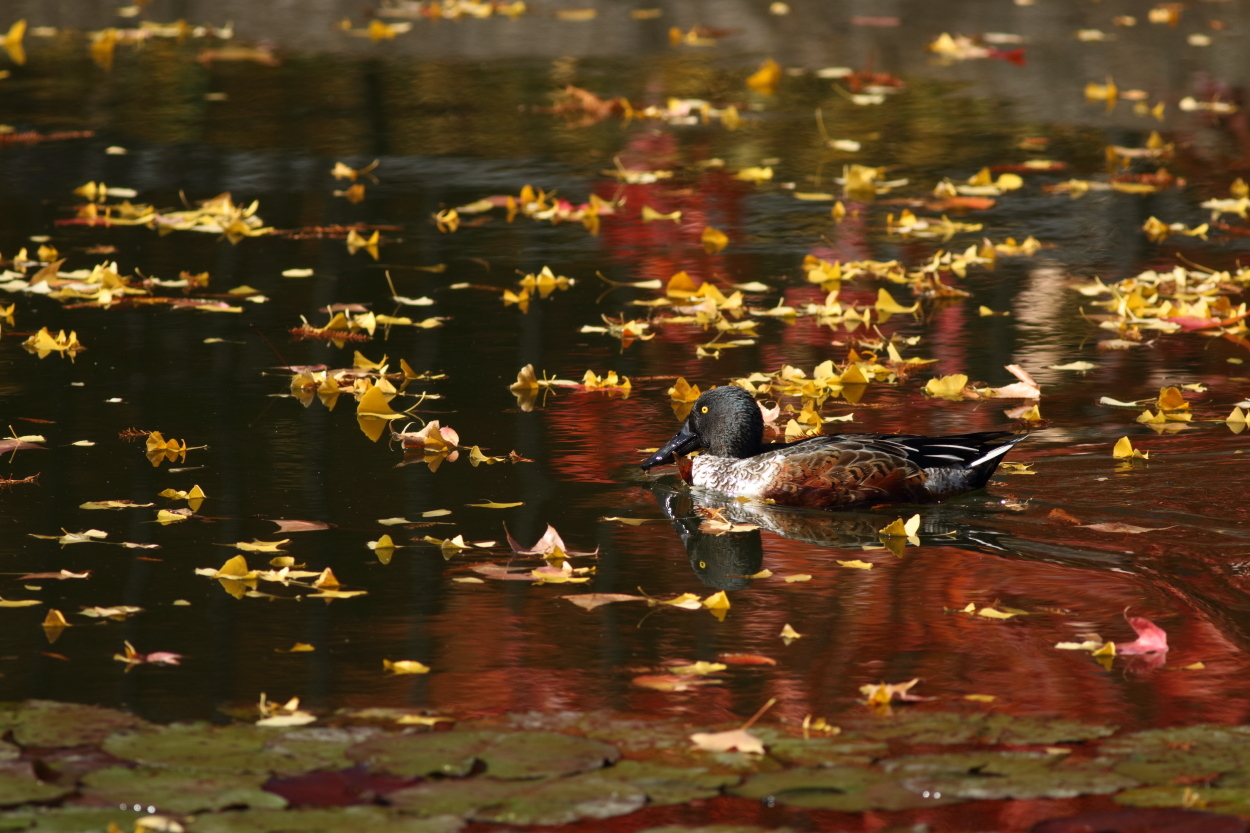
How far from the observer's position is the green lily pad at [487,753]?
15.4ft

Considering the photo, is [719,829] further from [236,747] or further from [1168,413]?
[1168,413]

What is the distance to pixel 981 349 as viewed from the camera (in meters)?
9.36

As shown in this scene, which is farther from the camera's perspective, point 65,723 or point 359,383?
point 359,383

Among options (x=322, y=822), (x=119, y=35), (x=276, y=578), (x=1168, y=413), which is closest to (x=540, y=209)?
(x=1168, y=413)

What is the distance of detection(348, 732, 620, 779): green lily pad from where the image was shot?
4.71 meters

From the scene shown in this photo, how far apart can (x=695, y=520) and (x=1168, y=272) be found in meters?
4.73

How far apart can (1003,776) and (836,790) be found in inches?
16.4

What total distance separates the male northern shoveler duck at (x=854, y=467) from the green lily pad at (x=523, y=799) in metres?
2.70

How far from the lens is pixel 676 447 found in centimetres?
751

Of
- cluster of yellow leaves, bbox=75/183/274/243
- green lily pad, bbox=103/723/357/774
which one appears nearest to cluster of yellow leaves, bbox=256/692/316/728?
green lily pad, bbox=103/723/357/774

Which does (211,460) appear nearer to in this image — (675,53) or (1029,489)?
(1029,489)

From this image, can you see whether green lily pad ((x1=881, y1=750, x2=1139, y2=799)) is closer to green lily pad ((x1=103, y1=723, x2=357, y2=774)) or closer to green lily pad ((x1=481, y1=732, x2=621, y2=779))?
green lily pad ((x1=481, y1=732, x2=621, y2=779))

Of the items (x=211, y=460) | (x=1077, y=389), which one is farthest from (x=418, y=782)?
(x=1077, y=389)

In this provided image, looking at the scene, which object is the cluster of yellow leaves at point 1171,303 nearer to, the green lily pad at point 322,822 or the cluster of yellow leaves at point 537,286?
the cluster of yellow leaves at point 537,286
